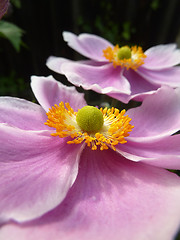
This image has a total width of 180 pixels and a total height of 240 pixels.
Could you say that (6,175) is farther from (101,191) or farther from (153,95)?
(153,95)

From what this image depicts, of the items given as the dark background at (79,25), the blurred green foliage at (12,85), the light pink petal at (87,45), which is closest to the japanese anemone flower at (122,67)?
the light pink petal at (87,45)

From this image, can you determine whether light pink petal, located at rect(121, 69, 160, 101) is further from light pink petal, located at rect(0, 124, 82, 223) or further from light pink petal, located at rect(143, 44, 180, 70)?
light pink petal, located at rect(0, 124, 82, 223)

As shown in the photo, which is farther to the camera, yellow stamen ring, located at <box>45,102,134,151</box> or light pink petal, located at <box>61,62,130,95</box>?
light pink petal, located at <box>61,62,130,95</box>

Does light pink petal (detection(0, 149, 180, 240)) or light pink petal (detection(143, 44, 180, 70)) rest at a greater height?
light pink petal (detection(143, 44, 180, 70))

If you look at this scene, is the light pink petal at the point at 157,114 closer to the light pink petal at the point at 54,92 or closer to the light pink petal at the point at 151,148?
the light pink petal at the point at 151,148

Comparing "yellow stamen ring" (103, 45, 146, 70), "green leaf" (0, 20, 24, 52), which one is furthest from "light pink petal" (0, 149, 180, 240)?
"green leaf" (0, 20, 24, 52)

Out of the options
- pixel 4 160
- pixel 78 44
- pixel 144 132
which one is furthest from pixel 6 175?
pixel 78 44

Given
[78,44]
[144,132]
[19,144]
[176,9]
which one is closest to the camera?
[19,144]
